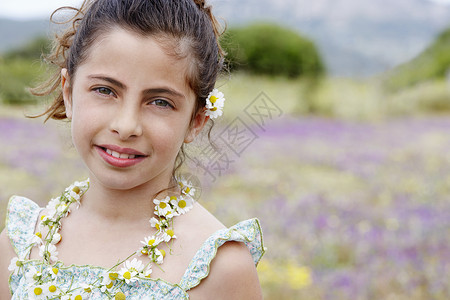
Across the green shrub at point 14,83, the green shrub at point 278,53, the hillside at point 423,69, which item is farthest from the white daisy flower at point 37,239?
the hillside at point 423,69

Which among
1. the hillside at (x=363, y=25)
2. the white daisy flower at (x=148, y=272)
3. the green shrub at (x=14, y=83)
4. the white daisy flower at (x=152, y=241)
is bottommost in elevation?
the hillside at (x=363, y=25)

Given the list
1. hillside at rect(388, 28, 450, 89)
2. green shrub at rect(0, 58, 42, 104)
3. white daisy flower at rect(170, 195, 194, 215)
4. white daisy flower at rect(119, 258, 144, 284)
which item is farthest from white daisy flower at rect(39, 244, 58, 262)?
hillside at rect(388, 28, 450, 89)

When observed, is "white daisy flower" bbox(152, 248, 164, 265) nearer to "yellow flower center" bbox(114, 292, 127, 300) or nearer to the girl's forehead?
"yellow flower center" bbox(114, 292, 127, 300)

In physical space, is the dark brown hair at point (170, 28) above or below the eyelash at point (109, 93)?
above

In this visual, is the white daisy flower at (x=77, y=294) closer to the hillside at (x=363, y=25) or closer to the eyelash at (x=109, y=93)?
the eyelash at (x=109, y=93)

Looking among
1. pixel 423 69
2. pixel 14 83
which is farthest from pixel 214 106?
pixel 423 69

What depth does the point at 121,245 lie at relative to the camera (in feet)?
5.15

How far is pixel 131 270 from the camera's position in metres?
1.50

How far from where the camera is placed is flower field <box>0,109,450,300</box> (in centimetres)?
379

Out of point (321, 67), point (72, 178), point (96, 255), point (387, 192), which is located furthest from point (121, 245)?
point (321, 67)

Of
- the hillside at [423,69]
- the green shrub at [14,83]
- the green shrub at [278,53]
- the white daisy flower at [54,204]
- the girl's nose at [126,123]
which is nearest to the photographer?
the girl's nose at [126,123]

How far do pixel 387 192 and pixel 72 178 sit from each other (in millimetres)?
3061

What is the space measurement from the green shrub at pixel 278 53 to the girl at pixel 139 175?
14937 mm

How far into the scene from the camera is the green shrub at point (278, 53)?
1662 cm
